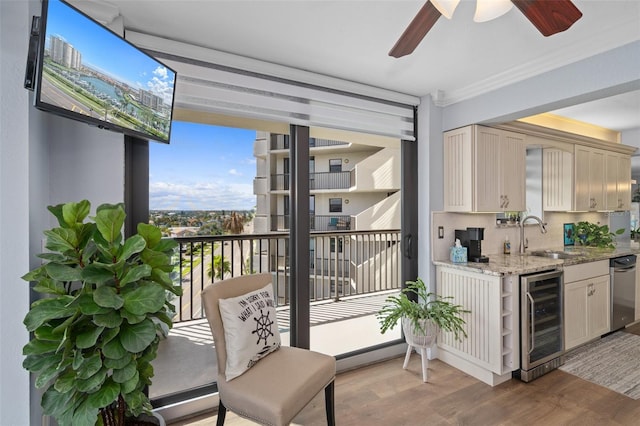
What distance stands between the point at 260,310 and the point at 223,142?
1992 millimetres

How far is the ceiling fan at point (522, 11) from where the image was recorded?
1209 mm

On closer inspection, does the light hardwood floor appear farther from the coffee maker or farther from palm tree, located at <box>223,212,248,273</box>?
palm tree, located at <box>223,212,248,273</box>

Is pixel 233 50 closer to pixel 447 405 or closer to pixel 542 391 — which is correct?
pixel 447 405

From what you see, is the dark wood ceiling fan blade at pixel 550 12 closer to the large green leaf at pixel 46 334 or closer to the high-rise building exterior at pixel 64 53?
the high-rise building exterior at pixel 64 53

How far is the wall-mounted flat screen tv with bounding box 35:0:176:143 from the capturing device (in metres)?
1.17

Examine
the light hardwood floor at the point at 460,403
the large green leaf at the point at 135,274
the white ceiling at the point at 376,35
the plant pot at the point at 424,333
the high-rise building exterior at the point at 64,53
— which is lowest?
the light hardwood floor at the point at 460,403

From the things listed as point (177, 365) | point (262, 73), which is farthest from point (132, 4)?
point (177, 365)

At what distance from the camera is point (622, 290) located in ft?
11.3

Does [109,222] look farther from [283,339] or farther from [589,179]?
[589,179]

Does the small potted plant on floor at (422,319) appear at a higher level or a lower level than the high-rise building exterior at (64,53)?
lower

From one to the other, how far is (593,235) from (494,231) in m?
1.68

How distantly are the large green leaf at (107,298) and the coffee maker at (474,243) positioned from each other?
285 cm

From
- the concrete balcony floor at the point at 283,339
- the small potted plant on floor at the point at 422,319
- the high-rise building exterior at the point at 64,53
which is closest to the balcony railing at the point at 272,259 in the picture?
the concrete balcony floor at the point at 283,339

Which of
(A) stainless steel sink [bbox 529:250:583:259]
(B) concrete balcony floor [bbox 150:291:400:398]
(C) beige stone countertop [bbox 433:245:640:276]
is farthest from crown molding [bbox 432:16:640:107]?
(B) concrete balcony floor [bbox 150:291:400:398]
